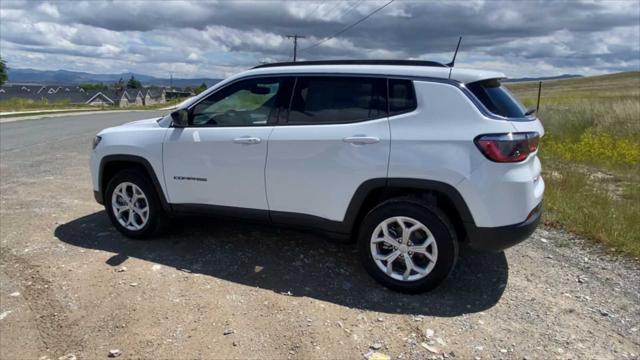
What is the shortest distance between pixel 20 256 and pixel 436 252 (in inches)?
152

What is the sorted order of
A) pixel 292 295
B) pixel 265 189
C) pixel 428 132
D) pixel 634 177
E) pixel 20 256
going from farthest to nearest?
pixel 634 177 → pixel 20 256 → pixel 265 189 → pixel 292 295 → pixel 428 132

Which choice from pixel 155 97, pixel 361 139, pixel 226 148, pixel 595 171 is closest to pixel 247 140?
pixel 226 148

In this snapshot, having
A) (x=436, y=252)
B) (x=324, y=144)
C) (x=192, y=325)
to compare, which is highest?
(x=324, y=144)

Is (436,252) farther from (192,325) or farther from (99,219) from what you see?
(99,219)

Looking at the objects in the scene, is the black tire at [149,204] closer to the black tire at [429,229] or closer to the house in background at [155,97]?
the black tire at [429,229]

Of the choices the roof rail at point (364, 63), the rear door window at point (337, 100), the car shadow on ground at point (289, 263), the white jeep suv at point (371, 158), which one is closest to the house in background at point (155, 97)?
the car shadow on ground at point (289, 263)

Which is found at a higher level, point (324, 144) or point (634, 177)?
point (324, 144)

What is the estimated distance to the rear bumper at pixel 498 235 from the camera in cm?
355

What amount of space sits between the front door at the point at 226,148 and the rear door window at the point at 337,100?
23cm

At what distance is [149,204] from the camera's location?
4836 millimetres

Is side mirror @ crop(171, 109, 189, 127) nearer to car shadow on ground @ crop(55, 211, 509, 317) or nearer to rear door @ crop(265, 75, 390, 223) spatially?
rear door @ crop(265, 75, 390, 223)


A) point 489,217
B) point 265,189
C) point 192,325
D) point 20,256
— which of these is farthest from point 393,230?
point 20,256

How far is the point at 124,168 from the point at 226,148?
1.44 m

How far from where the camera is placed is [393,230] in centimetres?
384
